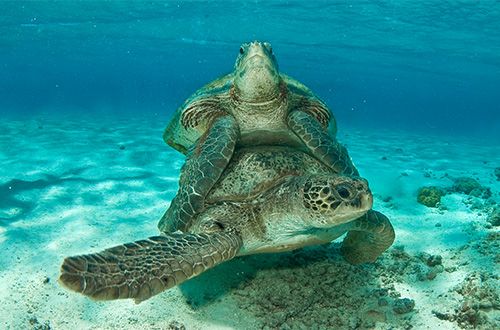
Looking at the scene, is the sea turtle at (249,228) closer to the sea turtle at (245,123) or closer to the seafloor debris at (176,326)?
the sea turtle at (245,123)

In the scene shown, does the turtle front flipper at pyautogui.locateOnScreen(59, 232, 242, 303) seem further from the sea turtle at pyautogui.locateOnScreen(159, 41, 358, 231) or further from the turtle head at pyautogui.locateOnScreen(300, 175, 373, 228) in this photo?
the sea turtle at pyautogui.locateOnScreen(159, 41, 358, 231)

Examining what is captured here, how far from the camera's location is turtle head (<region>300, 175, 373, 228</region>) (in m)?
3.20

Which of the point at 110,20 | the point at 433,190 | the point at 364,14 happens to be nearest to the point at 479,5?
the point at 364,14

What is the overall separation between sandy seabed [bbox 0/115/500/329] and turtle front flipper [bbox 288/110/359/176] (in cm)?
117

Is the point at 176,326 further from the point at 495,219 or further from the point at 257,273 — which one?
the point at 495,219

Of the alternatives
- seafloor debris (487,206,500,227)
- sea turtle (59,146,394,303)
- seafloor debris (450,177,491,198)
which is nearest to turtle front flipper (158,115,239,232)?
sea turtle (59,146,394,303)

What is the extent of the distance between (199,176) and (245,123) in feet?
5.31

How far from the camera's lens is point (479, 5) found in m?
24.7

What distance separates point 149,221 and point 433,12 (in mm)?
26881

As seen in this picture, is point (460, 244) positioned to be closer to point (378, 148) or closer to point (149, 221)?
point (149, 221)

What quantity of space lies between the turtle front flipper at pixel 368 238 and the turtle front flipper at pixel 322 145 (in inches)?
26.0

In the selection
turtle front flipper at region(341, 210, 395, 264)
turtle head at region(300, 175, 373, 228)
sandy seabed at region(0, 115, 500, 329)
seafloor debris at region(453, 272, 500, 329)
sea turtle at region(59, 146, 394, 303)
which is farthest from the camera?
turtle front flipper at region(341, 210, 395, 264)

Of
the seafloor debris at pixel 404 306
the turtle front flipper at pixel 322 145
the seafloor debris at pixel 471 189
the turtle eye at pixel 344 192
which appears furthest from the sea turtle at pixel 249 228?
the seafloor debris at pixel 471 189

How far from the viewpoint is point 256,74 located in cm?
535
